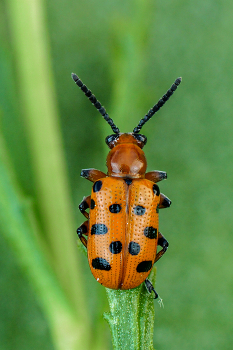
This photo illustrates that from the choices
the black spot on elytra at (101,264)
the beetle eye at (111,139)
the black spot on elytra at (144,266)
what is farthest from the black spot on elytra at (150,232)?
the beetle eye at (111,139)

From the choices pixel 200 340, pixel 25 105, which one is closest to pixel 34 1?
pixel 25 105

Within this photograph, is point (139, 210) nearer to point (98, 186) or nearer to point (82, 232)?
point (98, 186)

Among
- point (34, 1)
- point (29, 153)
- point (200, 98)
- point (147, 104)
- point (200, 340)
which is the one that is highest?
point (34, 1)

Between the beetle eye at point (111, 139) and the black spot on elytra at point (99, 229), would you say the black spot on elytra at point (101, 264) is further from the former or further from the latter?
the beetle eye at point (111, 139)

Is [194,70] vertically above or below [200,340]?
above

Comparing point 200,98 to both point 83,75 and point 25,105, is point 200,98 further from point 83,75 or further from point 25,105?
point 25,105

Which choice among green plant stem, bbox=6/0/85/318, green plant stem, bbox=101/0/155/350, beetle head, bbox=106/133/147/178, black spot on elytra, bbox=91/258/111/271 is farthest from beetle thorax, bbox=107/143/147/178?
green plant stem, bbox=6/0/85/318
